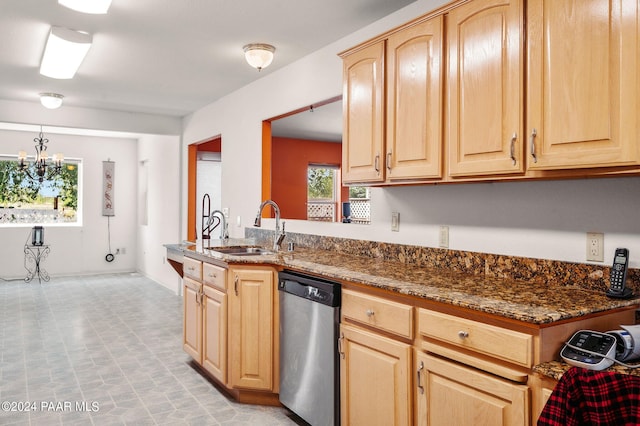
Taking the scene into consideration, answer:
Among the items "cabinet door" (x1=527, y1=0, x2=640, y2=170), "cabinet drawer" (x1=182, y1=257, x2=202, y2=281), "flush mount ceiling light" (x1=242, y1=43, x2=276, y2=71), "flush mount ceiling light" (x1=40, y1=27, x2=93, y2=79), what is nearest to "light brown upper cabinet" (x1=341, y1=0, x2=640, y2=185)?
"cabinet door" (x1=527, y1=0, x2=640, y2=170)

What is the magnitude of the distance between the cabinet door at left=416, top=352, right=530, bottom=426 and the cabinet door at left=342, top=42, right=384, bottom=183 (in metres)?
1.10

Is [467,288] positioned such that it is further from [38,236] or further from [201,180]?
[38,236]

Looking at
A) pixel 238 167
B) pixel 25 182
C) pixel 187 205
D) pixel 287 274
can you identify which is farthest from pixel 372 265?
pixel 25 182

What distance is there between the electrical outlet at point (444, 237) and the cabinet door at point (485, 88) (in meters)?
0.53

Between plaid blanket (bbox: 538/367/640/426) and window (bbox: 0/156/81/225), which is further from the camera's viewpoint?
window (bbox: 0/156/81/225)

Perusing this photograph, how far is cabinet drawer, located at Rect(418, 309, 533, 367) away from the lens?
1.49 m

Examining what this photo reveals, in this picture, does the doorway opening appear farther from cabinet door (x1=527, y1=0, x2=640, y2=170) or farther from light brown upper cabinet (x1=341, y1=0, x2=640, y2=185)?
cabinet door (x1=527, y1=0, x2=640, y2=170)

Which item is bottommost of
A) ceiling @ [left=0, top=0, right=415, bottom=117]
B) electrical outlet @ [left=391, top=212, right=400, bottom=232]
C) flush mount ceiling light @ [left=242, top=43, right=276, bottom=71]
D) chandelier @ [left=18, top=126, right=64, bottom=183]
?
electrical outlet @ [left=391, top=212, right=400, bottom=232]

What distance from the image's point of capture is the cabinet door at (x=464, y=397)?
4.98 feet

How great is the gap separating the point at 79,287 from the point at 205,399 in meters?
4.86

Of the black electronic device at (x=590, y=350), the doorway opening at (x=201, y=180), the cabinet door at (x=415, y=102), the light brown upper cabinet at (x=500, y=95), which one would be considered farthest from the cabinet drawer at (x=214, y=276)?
the doorway opening at (x=201, y=180)

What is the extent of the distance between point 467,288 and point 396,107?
40.1 inches

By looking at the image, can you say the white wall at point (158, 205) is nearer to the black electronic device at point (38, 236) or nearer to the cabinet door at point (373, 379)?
the black electronic device at point (38, 236)

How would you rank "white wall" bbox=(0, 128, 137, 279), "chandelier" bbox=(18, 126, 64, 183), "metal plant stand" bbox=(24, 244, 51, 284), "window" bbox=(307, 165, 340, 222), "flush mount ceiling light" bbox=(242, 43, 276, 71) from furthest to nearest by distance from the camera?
"window" bbox=(307, 165, 340, 222) < "metal plant stand" bbox=(24, 244, 51, 284) < "white wall" bbox=(0, 128, 137, 279) < "chandelier" bbox=(18, 126, 64, 183) < "flush mount ceiling light" bbox=(242, 43, 276, 71)
